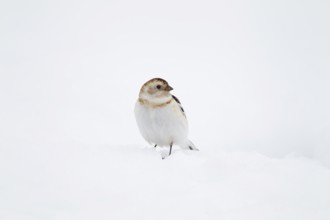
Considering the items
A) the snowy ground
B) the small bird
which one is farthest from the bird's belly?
the snowy ground

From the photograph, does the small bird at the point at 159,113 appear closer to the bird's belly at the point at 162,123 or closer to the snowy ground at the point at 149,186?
the bird's belly at the point at 162,123

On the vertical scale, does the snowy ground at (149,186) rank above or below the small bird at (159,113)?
below

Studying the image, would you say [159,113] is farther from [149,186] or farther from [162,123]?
[149,186]

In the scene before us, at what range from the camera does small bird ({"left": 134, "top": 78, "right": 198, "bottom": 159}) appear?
6.00 m

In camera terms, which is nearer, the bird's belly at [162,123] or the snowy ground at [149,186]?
the snowy ground at [149,186]

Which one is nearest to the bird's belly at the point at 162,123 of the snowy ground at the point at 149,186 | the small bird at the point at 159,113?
the small bird at the point at 159,113

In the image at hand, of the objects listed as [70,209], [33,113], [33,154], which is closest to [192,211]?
→ [70,209]

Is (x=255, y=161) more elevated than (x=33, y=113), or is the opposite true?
(x=33, y=113)

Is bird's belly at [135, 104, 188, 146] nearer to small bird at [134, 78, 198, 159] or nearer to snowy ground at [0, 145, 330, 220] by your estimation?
small bird at [134, 78, 198, 159]

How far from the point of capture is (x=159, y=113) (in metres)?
6.02

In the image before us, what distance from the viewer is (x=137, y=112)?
242 inches

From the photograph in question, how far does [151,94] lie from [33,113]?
274 inches

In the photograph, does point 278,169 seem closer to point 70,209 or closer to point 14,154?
point 70,209

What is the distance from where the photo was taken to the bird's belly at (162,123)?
604 centimetres
